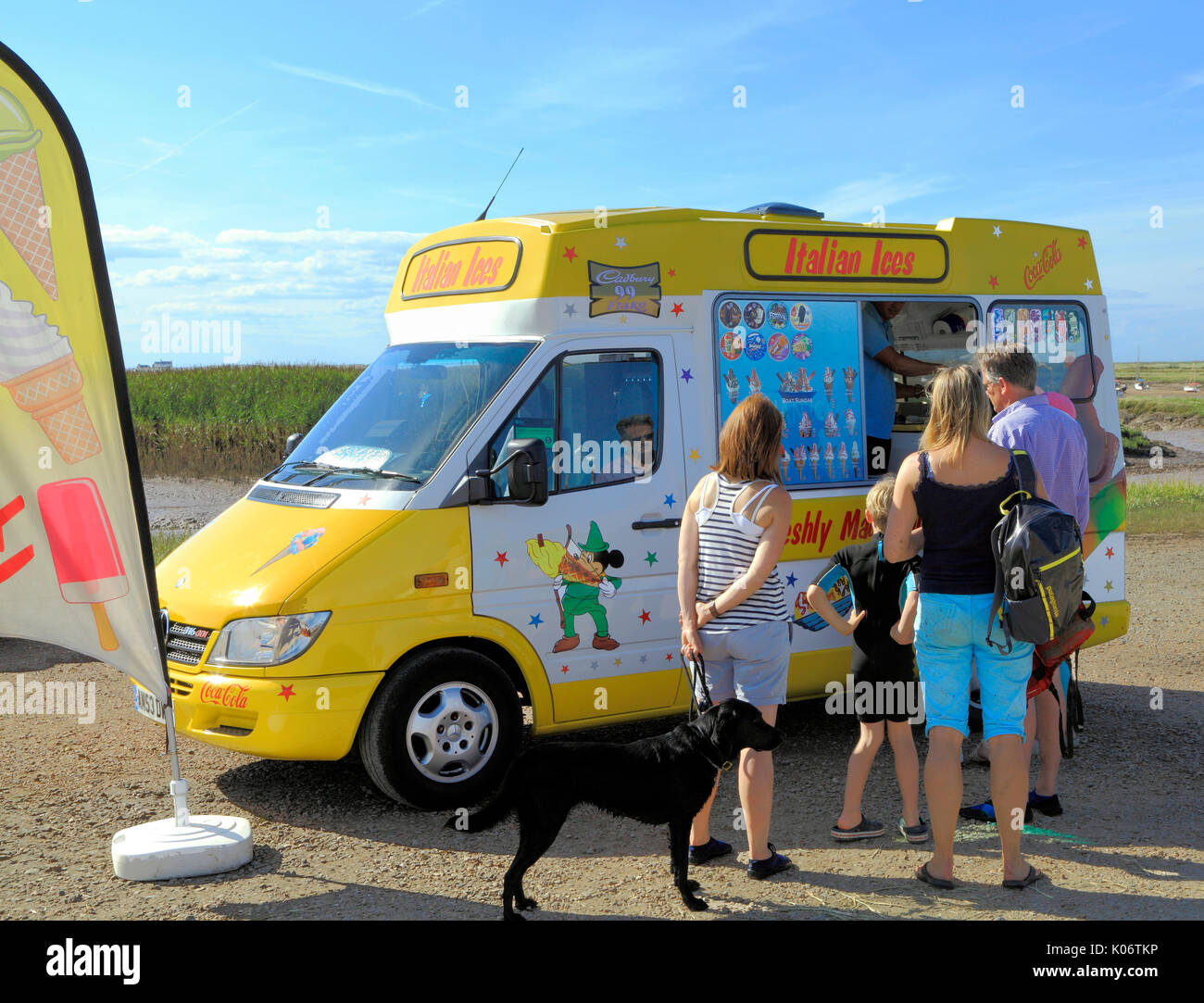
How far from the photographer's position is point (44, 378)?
185 inches

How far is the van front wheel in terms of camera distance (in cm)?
547

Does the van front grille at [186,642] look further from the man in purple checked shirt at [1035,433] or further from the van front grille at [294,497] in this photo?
the man in purple checked shirt at [1035,433]

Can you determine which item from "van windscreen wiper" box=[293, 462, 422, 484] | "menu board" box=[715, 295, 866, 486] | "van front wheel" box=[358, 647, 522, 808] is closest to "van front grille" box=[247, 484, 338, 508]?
"van windscreen wiper" box=[293, 462, 422, 484]

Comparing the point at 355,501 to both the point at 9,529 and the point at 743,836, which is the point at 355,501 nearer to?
the point at 9,529

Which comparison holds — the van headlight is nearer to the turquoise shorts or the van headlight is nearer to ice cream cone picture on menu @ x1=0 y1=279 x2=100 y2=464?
ice cream cone picture on menu @ x1=0 y1=279 x2=100 y2=464

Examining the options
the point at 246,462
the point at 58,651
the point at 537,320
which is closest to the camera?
the point at 537,320

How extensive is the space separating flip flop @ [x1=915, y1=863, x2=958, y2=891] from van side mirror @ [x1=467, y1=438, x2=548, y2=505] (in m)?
2.47

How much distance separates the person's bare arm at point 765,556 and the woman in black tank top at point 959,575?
17.0 inches

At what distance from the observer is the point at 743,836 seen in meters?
5.46

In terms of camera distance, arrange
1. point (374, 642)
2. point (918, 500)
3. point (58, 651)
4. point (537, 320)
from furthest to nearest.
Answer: point (58, 651) < point (537, 320) < point (374, 642) < point (918, 500)

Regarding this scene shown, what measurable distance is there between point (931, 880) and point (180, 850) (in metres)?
3.24

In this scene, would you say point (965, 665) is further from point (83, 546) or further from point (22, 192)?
point (22, 192)

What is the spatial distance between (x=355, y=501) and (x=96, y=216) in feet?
5.76
